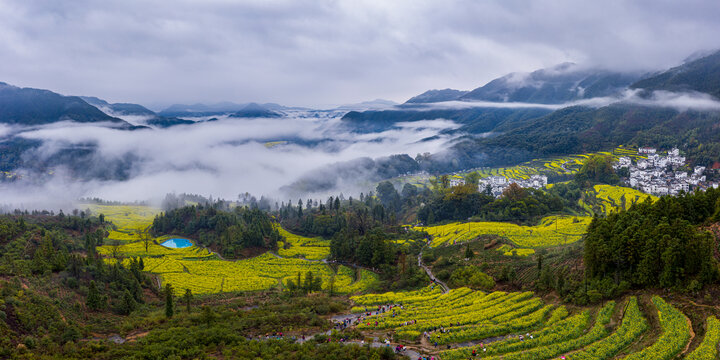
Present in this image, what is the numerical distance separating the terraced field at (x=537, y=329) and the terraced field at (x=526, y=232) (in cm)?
3032

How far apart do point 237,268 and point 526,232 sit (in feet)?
189

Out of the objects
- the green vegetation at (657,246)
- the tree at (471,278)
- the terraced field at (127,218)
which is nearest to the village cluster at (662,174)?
the green vegetation at (657,246)

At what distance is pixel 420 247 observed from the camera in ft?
288

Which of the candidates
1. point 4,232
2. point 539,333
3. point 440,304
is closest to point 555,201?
point 440,304

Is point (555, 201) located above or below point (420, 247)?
above

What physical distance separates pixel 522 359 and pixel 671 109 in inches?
6992

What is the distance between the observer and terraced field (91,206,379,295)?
72.6 m

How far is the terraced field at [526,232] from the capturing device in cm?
7556

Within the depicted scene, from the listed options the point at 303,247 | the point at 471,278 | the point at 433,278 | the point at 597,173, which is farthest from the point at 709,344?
the point at 597,173

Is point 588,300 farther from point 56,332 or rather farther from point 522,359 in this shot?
point 56,332

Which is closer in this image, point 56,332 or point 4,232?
point 56,332

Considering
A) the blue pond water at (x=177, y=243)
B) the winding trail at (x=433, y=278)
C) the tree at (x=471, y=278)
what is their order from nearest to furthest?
1. the tree at (x=471, y=278)
2. the winding trail at (x=433, y=278)
3. the blue pond water at (x=177, y=243)

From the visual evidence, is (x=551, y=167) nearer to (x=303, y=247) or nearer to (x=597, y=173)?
(x=597, y=173)

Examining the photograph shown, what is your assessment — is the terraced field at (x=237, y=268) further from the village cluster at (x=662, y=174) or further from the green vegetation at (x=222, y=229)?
the village cluster at (x=662, y=174)
